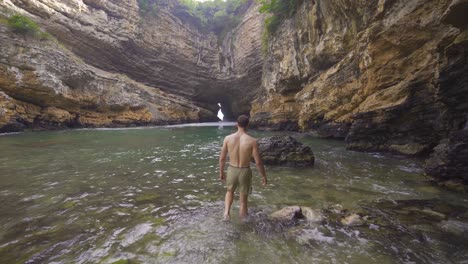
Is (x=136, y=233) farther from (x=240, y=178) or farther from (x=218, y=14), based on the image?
(x=218, y=14)

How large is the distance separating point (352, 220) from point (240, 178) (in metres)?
1.72

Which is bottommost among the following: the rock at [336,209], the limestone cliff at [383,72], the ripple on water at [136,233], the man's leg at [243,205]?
the ripple on water at [136,233]

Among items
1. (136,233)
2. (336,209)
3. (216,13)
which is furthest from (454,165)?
(216,13)

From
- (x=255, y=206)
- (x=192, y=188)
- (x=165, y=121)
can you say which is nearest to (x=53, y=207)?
(x=192, y=188)

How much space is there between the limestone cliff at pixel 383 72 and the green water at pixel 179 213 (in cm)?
175

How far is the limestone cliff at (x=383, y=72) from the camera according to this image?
593 centimetres

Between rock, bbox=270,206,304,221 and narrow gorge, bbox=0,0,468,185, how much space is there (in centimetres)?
354

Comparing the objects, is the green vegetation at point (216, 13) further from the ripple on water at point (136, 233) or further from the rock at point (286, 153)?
the ripple on water at point (136, 233)

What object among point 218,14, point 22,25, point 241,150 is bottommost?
point 241,150

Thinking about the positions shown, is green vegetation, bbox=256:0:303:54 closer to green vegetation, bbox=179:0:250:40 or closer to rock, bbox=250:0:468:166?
rock, bbox=250:0:468:166

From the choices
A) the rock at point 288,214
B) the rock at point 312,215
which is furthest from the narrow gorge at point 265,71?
the rock at point 288,214

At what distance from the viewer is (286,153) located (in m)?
7.69

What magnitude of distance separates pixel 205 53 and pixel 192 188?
114ft

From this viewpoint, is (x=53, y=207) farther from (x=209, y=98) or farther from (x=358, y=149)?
(x=209, y=98)
